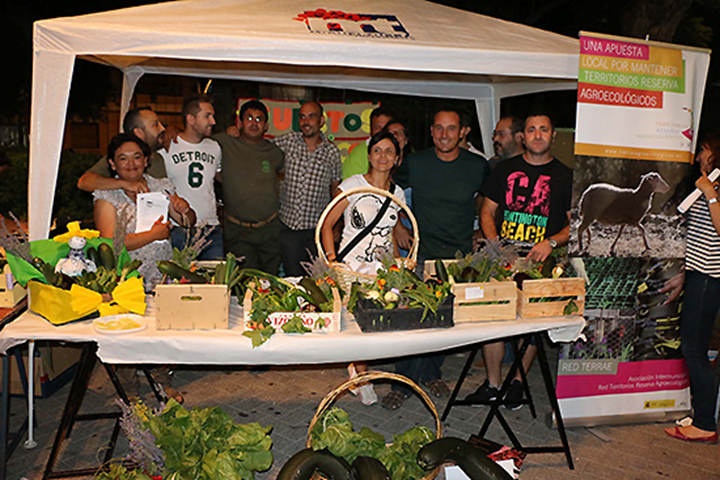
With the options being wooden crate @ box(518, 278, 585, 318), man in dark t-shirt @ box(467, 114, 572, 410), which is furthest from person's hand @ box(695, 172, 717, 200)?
wooden crate @ box(518, 278, 585, 318)

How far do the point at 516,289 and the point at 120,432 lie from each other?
8.44ft

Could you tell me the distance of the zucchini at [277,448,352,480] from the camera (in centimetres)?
219

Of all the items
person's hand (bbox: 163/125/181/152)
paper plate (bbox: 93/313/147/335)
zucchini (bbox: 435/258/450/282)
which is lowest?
paper plate (bbox: 93/313/147/335)

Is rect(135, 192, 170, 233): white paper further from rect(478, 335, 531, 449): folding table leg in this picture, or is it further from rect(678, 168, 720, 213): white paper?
rect(678, 168, 720, 213): white paper

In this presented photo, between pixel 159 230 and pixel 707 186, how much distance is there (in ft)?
10.7

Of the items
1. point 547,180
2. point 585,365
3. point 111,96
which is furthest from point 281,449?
point 111,96

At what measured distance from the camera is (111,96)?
14.8 metres

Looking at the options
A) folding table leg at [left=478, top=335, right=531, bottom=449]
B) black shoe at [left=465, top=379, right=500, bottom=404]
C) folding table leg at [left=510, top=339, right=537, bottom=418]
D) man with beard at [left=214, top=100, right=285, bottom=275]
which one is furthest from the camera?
man with beard at [left=214, top=100, right=285, bottom=275]

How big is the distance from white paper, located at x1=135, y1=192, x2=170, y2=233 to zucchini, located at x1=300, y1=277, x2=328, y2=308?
936mm

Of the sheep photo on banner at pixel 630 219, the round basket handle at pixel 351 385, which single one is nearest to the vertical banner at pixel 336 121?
the sheep photo on banner at pixel 630 219

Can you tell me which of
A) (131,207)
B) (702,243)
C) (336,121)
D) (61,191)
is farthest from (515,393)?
(61,191)

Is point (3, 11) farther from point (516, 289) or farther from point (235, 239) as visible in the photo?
point (516, 289)

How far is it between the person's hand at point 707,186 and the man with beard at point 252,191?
9.85 ft

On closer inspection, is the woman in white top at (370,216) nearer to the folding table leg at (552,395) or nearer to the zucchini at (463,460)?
the folding table leg at (552,395)
